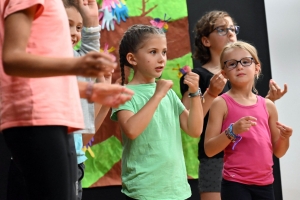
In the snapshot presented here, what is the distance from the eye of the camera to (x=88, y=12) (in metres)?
1.88

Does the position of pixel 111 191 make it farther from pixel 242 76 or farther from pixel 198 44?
pixel 242 76

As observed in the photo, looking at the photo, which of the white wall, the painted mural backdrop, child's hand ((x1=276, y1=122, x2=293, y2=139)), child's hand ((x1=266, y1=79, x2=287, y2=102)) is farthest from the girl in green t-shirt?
the white wall

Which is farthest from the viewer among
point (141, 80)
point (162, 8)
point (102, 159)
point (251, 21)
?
point (251, 21)

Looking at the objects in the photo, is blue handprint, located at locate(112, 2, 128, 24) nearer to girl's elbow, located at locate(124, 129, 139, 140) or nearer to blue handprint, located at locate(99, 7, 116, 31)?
blue handprint, located at locate(99, 7, 116, 31)

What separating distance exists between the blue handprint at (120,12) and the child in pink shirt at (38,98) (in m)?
2.07

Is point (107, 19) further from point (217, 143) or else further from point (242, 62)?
point (217, 143)

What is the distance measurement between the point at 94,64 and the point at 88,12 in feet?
3.16

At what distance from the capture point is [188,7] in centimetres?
336

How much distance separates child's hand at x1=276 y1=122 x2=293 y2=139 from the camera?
2152mm

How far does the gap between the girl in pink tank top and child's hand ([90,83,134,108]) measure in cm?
101

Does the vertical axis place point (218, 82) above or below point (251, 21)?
below

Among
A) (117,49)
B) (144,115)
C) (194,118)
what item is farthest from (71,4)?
(117,49)

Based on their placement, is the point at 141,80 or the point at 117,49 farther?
the point at 117,49

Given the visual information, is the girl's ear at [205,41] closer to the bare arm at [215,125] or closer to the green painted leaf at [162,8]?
the green painted leaf at [162,8]
